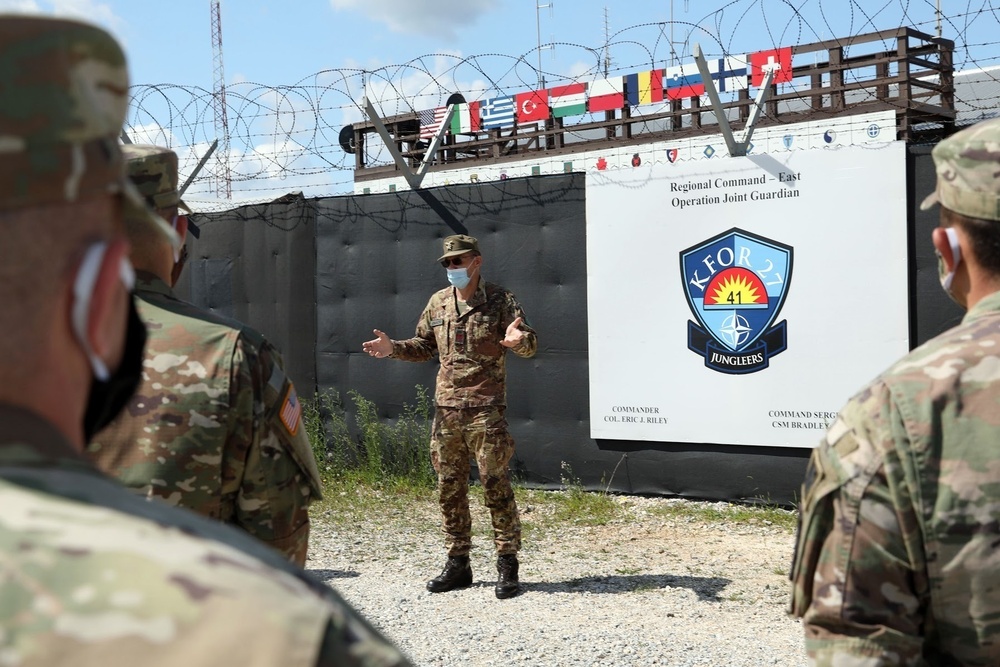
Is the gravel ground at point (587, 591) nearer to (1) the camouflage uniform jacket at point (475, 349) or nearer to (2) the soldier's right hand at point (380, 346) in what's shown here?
(1) the camouflage uniform jacket at point (475, 349)

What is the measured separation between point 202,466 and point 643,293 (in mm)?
4884

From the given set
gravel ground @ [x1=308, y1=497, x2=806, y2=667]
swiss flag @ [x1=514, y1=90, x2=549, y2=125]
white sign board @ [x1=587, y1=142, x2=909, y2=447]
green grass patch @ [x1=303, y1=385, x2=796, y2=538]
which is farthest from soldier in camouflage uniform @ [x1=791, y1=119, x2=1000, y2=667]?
swiss flag @ [x1=514, y1=90, x2=549, y2=125]

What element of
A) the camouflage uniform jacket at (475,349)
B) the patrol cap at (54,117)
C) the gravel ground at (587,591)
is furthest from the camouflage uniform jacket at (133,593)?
the camouflage uniform jacket at (475,349)

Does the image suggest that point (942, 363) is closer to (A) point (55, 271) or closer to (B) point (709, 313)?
(A) point (55, 271)

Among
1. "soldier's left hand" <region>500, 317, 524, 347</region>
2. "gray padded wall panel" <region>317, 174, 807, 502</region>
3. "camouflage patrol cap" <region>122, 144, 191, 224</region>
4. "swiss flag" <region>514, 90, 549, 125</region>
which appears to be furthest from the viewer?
"swiss flag" <region>514, 90, 549, 125</region>

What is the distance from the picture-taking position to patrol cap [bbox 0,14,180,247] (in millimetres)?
791

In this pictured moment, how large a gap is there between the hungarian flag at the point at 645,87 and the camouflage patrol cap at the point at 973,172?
9320 millimetres

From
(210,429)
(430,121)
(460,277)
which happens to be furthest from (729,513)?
(210,429)

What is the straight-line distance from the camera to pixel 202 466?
88.3 inches

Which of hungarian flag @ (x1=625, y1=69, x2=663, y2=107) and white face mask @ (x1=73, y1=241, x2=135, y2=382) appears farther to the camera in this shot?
hungarian flag @ (x1=625, y1=69, x2=663, y2=107)

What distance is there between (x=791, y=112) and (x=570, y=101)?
7.49 ft

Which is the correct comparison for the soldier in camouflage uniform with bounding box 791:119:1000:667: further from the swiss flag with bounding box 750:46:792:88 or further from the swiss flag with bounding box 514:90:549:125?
the swiss flag with bounding box 514:90:549:125

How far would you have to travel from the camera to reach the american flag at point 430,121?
7608 millimetres

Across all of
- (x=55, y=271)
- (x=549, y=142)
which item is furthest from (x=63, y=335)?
(x=549, y=142)
